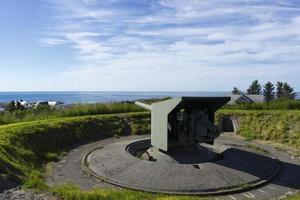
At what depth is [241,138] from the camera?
17938 mm

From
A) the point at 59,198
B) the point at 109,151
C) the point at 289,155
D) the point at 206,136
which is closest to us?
the point at 59,198

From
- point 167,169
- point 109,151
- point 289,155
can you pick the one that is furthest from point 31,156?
point 289,155

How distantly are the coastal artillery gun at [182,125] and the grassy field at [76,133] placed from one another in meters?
3.10

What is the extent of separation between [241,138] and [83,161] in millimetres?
7907

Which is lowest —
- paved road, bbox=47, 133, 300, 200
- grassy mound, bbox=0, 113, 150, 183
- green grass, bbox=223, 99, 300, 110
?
paved road, bbox=47, 133, 300, 200

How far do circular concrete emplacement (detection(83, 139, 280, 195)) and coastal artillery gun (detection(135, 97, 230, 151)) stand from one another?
53 cm

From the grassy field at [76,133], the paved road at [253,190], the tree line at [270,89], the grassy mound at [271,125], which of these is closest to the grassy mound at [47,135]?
the grassy field at [76,133]

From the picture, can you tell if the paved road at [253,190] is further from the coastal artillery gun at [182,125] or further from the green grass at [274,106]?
the green grass at [274,106]

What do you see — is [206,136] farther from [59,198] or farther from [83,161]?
[59,198]

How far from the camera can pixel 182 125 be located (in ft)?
41.5

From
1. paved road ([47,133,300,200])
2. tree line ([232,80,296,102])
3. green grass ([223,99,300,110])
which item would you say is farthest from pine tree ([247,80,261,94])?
paved road ([47,133,300,200])

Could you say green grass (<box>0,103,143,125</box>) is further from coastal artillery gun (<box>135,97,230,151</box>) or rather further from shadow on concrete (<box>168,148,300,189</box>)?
shadow on concrete (<box>168,148,300,189</box>)

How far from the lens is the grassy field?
10336 millimetres

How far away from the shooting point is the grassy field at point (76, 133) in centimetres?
1034
